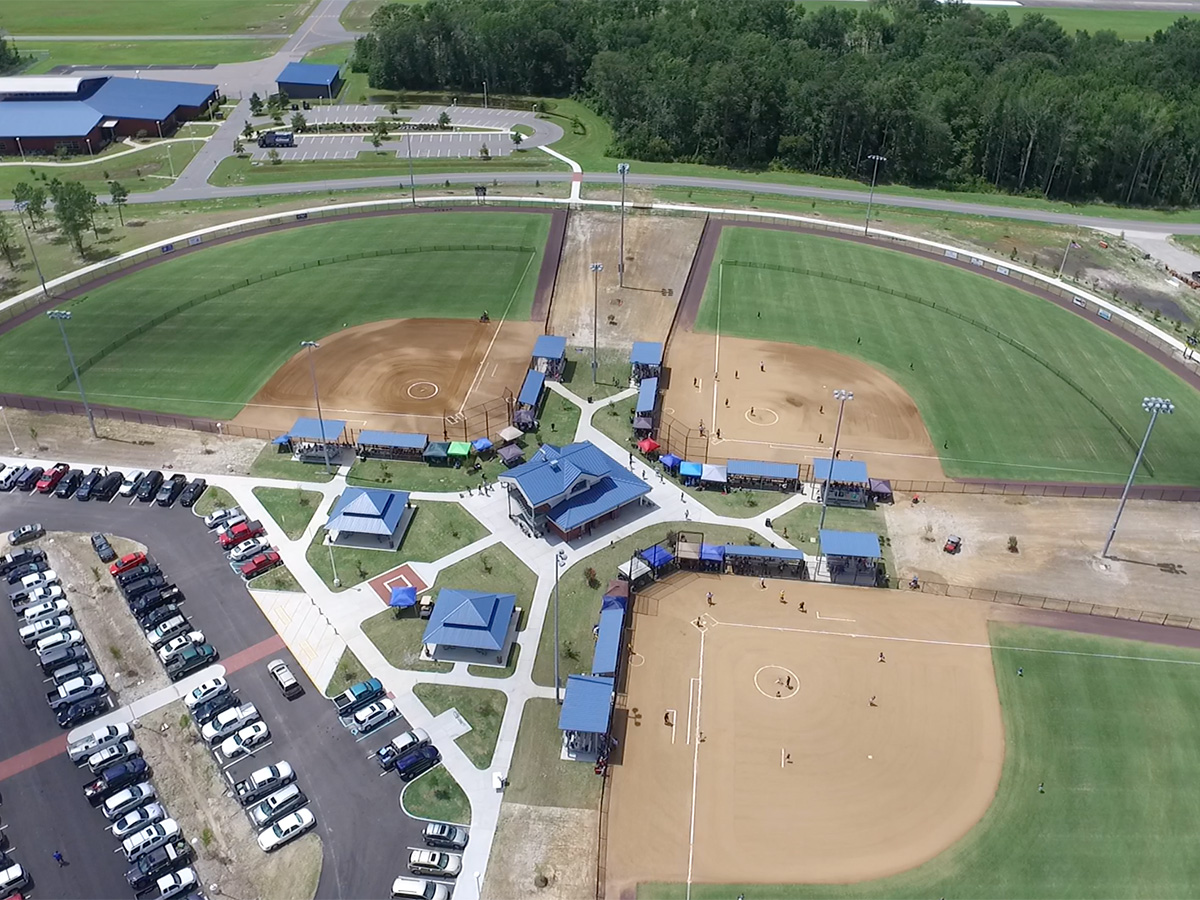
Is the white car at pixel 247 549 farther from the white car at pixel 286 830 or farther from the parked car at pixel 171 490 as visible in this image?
the white car at pixel 286 830

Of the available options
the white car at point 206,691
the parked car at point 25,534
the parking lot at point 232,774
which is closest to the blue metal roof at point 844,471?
the parking lot at point 232,774

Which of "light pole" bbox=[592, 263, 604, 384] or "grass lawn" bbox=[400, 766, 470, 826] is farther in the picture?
"light pole" bbox=[592, 263, 604, 384]

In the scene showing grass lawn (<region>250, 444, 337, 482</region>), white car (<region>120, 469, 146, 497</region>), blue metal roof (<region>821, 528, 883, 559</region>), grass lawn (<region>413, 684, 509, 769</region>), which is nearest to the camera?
grass lawn (<region>413, 684, 509, 769</region>)

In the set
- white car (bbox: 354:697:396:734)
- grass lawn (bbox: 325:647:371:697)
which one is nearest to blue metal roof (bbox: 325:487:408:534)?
grass lawn (bbox: 325:647:371:697)

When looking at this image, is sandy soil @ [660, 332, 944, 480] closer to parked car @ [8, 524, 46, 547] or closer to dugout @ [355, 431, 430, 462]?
dugout @ [355, 431, 430, 462]

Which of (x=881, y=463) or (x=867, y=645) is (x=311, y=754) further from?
(x=881, y=463)

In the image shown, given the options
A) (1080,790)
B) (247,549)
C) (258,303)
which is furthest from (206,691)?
(258,303)

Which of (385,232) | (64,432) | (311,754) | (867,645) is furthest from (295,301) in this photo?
(867,645)

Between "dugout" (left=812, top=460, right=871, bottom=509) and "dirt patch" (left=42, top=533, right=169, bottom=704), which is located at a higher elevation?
"dugout" (left=812, top=460, right=871, bottom=509)

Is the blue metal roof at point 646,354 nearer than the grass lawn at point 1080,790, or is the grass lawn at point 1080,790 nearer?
the grass lawn at point 1080,790
